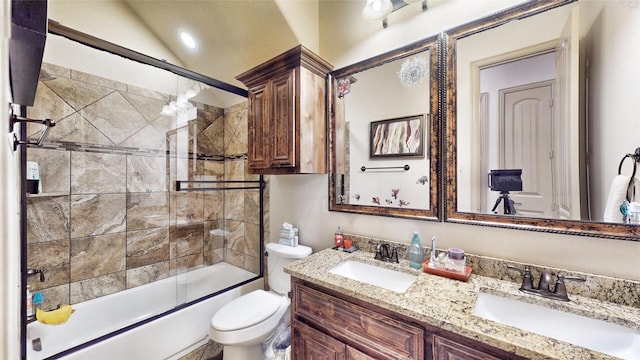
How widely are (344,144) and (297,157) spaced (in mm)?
364

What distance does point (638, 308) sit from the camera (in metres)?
0.93

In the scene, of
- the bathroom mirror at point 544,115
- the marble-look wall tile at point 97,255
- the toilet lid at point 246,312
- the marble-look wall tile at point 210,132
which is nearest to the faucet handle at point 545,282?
the bathroom mirror at point 544,115

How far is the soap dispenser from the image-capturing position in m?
1.33

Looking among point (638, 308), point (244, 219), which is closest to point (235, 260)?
point (244, 219)

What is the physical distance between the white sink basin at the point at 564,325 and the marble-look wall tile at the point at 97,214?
249 cm

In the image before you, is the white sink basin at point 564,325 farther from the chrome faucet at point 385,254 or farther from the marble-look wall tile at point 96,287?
the marble-look wall tile at point 96,287

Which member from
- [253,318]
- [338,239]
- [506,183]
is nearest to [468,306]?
[506,183]

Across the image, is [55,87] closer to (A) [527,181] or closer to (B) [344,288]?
Answer: (B) [344,288]

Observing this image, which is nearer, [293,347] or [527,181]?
[527,181]

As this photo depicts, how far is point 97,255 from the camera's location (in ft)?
6.28

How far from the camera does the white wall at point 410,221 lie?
3.35 feet

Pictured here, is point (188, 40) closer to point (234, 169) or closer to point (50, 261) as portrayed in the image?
point (234, 169)

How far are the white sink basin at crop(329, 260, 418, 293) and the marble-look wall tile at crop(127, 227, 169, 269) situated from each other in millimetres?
1755

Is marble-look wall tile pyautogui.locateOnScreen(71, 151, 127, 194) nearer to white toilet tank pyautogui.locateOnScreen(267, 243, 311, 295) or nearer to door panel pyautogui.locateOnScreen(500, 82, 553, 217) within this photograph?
white toilet tank pyautogui.locateOnScreen(267, 243, 311, 295)
